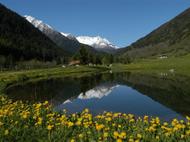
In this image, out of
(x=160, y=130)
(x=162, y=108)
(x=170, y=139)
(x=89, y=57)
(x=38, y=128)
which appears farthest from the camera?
(x=89, y=57)

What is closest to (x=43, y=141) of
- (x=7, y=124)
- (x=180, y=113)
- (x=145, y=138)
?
(x=7, y=124)

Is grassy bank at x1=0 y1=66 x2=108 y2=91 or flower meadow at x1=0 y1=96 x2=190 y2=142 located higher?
flower meadow at x1=0 y1=96 x2=190 y2=142

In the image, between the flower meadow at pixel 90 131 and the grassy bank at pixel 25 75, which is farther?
the grassy bank at pixel 25 75

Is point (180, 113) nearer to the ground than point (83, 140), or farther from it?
nearer to the ground

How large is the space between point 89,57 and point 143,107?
16366 centimetres

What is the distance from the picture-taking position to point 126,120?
13.6m

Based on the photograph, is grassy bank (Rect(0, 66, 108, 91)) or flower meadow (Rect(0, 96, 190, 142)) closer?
flower meadow (Rect(0, 96, 190, 142))

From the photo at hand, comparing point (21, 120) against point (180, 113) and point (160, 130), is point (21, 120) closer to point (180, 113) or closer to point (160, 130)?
point (160, 130)

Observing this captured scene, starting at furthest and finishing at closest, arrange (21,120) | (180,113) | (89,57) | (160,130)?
(89,57) → (180,113) → (21,120) → (160,130)

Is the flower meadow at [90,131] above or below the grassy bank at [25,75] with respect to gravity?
above

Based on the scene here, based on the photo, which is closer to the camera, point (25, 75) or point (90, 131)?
point (90, 131)

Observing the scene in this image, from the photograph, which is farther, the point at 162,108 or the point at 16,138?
the point at 162,108

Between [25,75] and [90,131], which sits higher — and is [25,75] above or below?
below

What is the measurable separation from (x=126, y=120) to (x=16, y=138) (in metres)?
4.67
